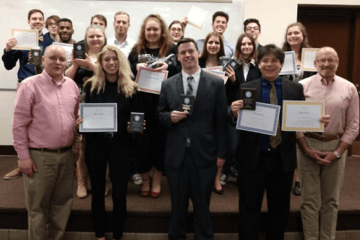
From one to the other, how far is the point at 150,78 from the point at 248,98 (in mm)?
938

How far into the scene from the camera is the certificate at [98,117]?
233 centimetres

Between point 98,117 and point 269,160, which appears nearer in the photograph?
point 269,160

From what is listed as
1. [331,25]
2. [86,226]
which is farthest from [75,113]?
[331,25]

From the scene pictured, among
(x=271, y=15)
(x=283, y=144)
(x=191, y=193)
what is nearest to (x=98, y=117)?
(x=191, y=193)

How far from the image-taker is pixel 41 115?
7.49 ft

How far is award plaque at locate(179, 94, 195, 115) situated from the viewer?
7.11 feet

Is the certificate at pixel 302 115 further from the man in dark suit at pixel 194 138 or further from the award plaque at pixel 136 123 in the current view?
the award plaque at pixel 136 123

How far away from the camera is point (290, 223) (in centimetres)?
286

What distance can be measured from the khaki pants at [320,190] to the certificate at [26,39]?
9.65 feet

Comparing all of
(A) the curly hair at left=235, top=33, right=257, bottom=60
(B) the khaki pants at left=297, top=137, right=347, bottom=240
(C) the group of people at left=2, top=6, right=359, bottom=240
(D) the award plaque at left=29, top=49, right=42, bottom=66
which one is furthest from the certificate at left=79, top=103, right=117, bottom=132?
(B) the khaki pants at left=297, top=137, right=347, bottom=240

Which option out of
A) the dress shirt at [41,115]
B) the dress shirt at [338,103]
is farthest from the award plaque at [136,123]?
the dress shirt at [338,103]

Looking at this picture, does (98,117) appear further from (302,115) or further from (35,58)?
(302,115)

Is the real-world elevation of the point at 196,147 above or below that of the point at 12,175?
above

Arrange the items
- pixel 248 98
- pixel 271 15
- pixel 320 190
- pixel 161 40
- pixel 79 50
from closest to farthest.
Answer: pixel 248 98, pixel 320 190, pixel 79 50, pixel 161 40, pixel 271 15
